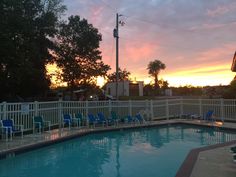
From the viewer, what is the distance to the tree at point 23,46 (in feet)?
64.2

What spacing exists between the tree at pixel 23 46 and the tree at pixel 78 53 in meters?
5.54

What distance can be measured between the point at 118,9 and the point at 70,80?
12.3 metres

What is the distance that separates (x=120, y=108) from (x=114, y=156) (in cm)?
930

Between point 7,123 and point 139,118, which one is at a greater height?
point 7,123

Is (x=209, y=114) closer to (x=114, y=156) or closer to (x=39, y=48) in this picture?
(x=114, y=156)

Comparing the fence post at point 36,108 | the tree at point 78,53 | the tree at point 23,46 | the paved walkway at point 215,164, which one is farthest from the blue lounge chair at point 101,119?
the tree at point 78,53

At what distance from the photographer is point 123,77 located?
3123 inches

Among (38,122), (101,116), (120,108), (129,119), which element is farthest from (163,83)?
(38,122)

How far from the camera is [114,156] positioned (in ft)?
35.1

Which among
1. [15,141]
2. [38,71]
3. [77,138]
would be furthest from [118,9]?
[15,141]

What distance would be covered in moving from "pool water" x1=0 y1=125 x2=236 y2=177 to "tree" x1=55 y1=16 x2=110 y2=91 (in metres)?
17.6

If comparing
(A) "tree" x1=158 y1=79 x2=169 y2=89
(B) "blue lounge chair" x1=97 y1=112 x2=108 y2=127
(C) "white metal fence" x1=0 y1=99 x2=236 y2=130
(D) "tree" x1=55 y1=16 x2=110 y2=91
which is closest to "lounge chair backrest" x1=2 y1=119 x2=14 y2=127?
(C) "white metal fence" x1=0 y1=99 x2=236 y2=130

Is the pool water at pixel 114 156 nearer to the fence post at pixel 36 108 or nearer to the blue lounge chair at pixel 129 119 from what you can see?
the fence post at pixel 36 108

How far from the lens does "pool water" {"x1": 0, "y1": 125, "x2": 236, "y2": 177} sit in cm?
855
